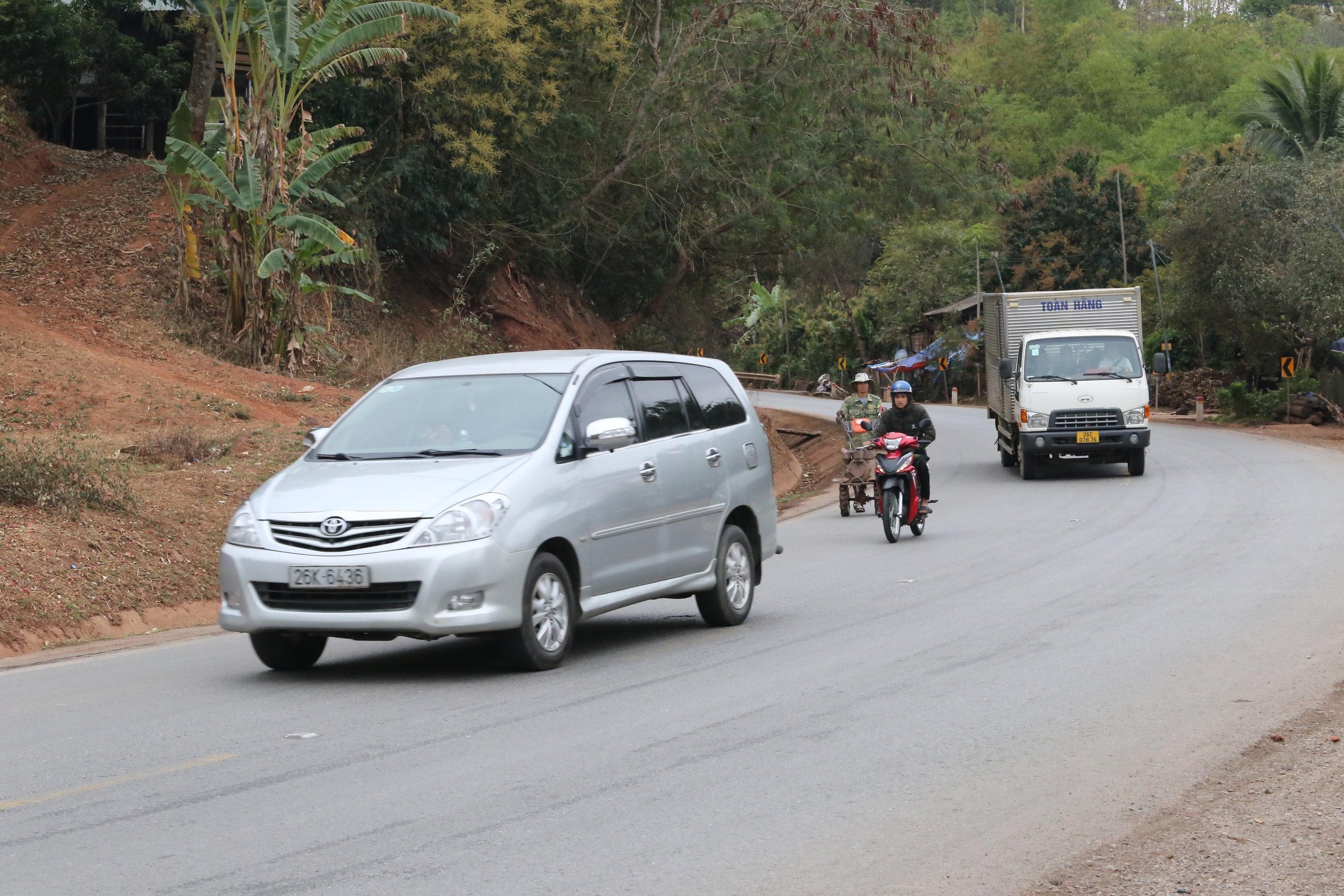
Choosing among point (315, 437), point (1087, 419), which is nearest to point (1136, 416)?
point (1087, 419)

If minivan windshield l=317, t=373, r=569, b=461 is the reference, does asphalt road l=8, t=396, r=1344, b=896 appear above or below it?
below

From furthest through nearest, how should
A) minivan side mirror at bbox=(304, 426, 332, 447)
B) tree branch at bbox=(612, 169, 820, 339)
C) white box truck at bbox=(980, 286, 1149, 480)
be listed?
1. tree branch at bbox=(612, 169, 820, 339)
2. white box truck at bbox=(980, 286, 1149, 480)
3. minivan side mirror at bbox=(304, 426, 332, 447)

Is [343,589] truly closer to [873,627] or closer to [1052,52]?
[873,627]

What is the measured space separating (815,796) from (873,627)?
4754 mm

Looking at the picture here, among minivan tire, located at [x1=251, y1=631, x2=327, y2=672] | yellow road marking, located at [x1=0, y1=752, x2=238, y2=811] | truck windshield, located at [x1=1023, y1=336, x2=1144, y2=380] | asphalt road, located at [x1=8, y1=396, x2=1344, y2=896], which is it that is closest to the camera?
asphalt road, located at [x1=8, y1=396, x2=1344, y2=896]

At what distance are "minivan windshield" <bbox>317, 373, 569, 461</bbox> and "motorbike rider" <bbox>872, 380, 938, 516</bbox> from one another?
8.23 meters

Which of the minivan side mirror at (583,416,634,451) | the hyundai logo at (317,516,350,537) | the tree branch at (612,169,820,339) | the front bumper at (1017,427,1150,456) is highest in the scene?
the tree branch at (612,169,820,339)

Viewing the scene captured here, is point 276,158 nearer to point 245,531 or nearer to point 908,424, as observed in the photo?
point 908,424

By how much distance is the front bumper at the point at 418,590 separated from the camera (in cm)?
828

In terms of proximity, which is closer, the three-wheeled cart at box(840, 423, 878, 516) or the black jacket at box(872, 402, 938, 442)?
the black jacket at box(872, 402, 938, 442)

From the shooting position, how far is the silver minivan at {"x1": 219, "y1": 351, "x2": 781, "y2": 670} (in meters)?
8.38

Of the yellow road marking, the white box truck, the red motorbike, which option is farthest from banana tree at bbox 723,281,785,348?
the yellow road marking

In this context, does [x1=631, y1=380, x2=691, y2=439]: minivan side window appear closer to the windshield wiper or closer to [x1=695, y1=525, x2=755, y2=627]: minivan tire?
[x1=695, y1=525, x2=755, y2=627]: minivan tire

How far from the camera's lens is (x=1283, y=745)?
6938mm
